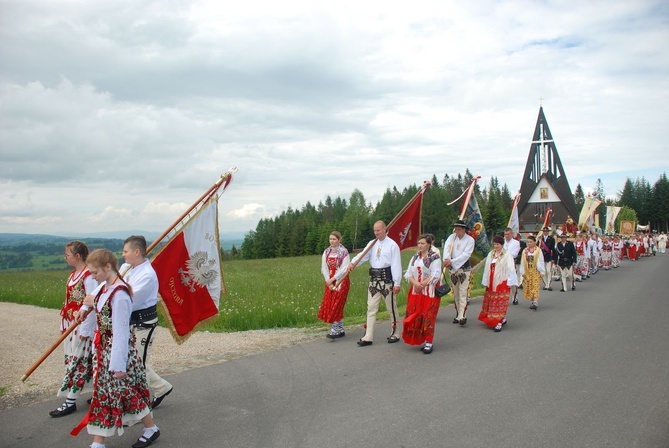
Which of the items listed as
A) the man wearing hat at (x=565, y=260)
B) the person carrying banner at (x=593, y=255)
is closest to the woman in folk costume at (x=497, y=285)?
the man wearing hat at (x=565, y=260)

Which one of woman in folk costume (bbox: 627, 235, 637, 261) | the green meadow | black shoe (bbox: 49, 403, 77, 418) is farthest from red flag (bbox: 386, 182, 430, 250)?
woman in folk costume (bbox: 627, 235, 637, 261)

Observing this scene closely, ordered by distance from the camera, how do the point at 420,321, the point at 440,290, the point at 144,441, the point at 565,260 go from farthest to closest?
the point at 565,260 → the point at 440,290 → the point at 420,321 → the point at 144,441

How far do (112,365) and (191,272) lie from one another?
95.0 inches

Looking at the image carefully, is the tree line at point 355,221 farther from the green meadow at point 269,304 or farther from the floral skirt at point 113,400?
the floral skirt at point 113,400

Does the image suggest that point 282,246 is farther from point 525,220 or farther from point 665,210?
point 665,210

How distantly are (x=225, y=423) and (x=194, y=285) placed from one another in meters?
2.01

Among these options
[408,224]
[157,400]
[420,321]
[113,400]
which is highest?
[408,224]

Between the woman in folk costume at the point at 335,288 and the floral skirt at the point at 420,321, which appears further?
the woman in folk costume at the point at 335,288

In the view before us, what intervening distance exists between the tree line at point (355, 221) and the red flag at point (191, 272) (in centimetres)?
5509

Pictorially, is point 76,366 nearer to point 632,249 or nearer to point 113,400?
point 113,400

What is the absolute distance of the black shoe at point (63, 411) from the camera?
539 centimetres

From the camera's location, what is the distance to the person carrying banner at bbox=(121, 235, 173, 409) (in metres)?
4.99

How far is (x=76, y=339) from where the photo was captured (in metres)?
5.54

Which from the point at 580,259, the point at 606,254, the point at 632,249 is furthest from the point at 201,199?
the point at 632,249
